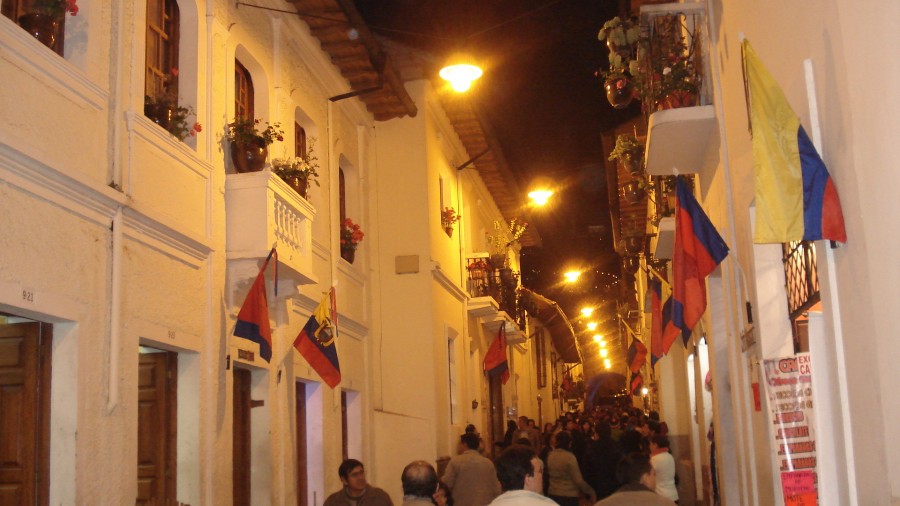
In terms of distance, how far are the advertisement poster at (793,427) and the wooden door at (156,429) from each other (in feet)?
19.0

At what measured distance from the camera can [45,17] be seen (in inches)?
313

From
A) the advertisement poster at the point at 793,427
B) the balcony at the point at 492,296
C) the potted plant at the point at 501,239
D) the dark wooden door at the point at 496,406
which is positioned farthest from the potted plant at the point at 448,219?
the advertisement poster at the point at 793,427

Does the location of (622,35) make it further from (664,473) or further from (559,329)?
(559,329)

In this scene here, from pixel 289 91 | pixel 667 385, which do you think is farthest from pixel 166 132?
pixel 667 385

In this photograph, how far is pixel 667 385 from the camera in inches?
918

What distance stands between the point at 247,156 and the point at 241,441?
3343 millimetres

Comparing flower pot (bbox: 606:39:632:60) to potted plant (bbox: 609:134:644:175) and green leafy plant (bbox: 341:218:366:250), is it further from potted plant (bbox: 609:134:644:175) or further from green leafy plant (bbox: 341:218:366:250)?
green leafy plant (bbox: 341:218:366:250)

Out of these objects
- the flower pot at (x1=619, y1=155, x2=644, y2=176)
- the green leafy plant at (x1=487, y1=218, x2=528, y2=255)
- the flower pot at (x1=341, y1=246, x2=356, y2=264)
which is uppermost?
the green leafy plant at (x1=487, y1=218, x2=528, y2=255)

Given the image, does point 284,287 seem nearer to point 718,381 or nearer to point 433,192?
point 718,381

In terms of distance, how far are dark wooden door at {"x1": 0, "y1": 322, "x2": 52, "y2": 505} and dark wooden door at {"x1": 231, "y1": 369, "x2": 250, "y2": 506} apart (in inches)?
156

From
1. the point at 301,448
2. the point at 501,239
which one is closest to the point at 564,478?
the point at 301,448

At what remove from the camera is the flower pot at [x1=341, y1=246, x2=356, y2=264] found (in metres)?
16.5

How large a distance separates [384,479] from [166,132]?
8.93 metres

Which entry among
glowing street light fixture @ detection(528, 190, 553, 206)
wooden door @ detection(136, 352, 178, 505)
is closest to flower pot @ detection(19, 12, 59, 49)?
wooden door @ detection(136, 352, 178, 505)
